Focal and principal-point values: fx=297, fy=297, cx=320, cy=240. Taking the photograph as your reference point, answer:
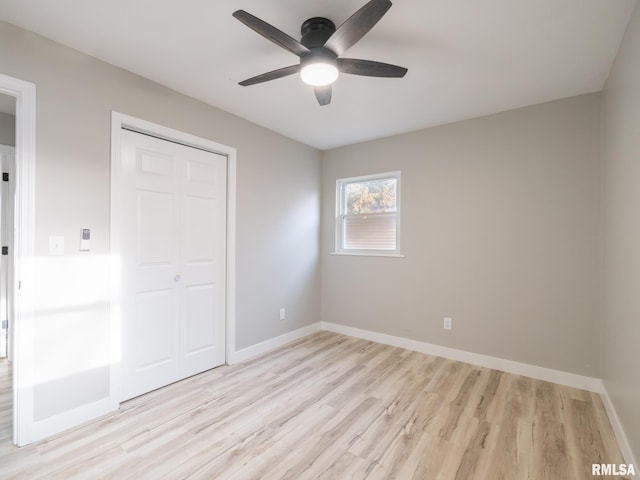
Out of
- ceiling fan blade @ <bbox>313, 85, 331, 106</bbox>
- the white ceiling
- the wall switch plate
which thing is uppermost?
the white ceiling

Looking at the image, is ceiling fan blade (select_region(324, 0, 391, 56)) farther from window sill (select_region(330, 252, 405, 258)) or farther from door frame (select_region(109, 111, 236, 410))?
window sill (select_region(330, 252, 405, 258))

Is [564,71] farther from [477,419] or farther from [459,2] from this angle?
[477,419]

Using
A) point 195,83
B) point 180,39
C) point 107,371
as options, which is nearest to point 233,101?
point 195,83

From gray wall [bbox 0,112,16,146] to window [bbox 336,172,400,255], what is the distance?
3.48 m

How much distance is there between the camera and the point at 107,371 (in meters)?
A: 2.20

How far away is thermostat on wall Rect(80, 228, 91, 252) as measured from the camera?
81.9 inches

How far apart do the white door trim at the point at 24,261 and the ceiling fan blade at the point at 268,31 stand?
1.52m

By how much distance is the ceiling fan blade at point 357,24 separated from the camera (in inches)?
51.9

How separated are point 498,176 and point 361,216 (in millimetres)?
1626

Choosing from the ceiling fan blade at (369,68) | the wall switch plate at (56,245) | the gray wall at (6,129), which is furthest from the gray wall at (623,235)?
the gray wall at (6,129)

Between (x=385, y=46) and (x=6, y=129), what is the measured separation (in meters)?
3.53

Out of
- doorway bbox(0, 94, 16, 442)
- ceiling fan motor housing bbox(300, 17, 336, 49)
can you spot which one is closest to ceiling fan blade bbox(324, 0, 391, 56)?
ceiling fan motor housing bbox(300, 17, 336, 49)

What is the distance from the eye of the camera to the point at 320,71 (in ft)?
5.71

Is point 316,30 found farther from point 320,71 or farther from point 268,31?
point 268,31
